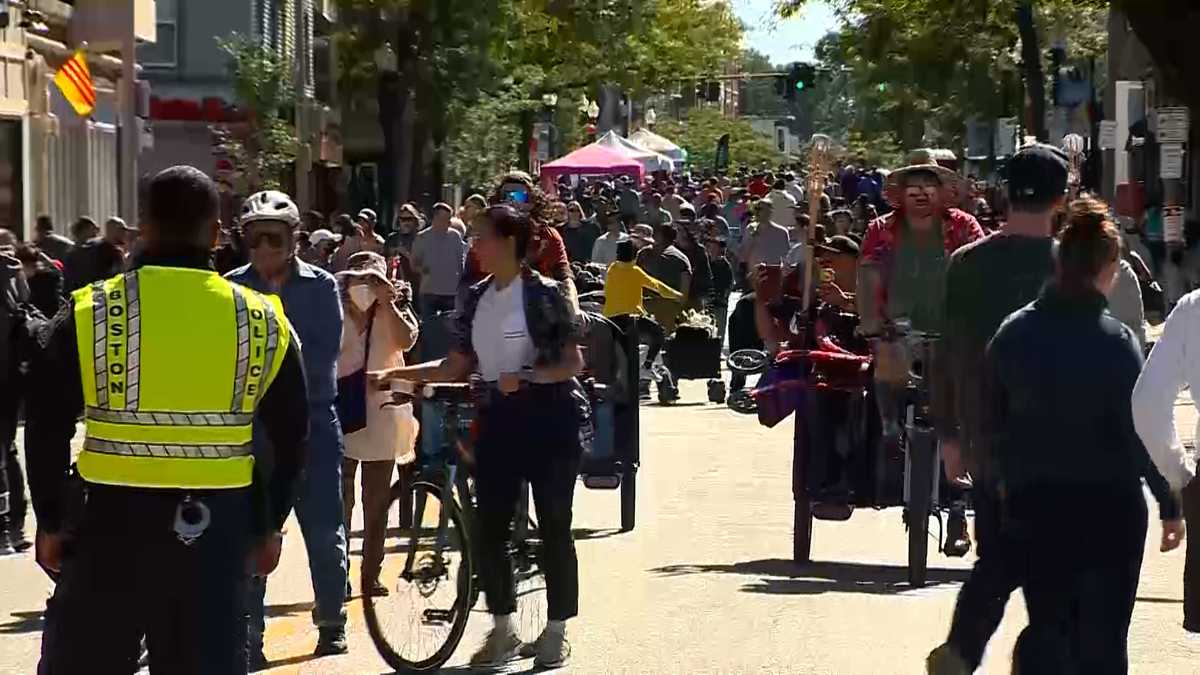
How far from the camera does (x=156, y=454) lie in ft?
20.6

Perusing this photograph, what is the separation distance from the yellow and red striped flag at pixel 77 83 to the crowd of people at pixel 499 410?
2274 centimetres

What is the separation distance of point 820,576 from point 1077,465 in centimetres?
596

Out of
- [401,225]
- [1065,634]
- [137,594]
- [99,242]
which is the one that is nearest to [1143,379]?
[1065,634]

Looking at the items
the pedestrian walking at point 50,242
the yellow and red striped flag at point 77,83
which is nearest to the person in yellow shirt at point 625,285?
the pedestrian walking at point 50,242

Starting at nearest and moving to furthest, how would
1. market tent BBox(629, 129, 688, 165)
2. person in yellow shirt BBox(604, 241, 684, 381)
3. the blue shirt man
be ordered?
the blue shirt man
person in yellow shirt BBox(604, 241, 684, 381)
market tent BBox(629, 129, 688, 165)

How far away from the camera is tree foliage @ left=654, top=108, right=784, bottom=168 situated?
135375 millimetres

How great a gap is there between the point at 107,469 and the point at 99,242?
1654cm

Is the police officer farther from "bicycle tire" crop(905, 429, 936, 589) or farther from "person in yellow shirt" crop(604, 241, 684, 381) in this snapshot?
"person in yellow shirt" crop(604, 241, 684, 381)

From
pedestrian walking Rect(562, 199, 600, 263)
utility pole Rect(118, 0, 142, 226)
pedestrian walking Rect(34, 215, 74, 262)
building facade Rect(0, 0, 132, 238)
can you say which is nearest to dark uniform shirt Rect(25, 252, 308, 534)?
pedestrian walking Rect(34, 215, 74, 262)

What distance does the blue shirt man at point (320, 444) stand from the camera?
395 inches

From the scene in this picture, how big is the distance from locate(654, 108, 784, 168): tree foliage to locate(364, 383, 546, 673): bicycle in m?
121

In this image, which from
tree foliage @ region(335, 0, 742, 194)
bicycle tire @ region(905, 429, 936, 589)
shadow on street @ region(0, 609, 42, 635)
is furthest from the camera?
tree foliage @ region(335, 0, 742, 194)

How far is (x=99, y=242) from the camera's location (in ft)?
73.9

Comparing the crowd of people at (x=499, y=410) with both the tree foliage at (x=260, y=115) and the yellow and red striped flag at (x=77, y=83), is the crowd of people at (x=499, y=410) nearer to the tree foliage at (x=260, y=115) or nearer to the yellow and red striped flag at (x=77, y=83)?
the yellow and red striped flag at (x=77, y=83)
